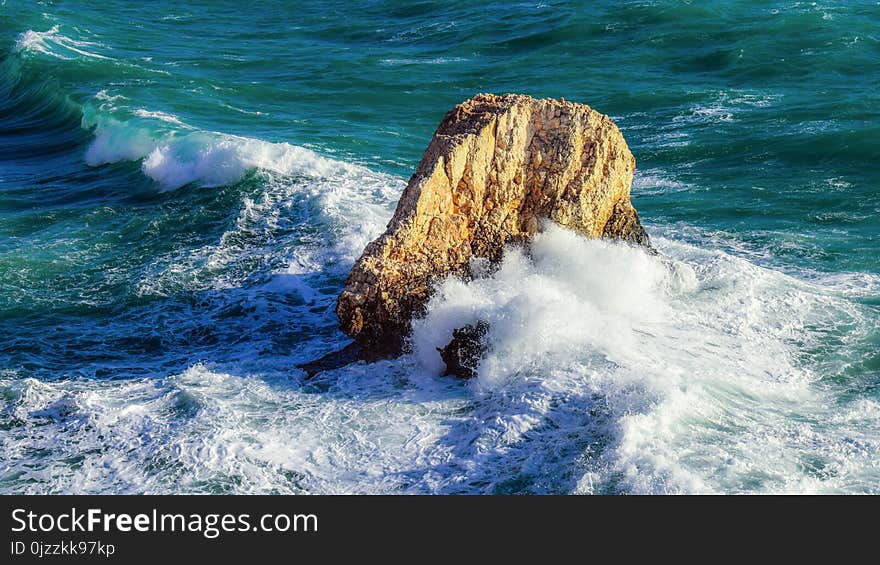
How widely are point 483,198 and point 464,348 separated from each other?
2.09 metres

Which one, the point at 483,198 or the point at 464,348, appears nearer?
the point at 464,348

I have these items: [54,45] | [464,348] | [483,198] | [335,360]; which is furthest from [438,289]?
[54,45]

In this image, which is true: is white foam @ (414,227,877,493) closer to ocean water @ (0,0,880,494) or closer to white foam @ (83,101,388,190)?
ocean water @ (0,0,880,494)

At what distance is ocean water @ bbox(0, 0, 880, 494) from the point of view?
459 inches

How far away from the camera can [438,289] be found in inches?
539

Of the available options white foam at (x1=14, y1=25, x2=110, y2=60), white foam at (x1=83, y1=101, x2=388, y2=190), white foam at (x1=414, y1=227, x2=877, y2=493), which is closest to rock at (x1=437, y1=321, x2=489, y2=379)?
white foam at (x1=414, y1=227, x2=877, y2=493)

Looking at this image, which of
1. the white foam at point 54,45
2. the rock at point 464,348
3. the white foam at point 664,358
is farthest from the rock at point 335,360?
the white foam at point 54,45

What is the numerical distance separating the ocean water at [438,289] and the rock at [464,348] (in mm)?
149

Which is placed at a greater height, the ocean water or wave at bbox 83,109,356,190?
wave at bbox 83,109,356,190

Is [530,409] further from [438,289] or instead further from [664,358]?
[438,289]

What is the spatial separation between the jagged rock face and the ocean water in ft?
1.19

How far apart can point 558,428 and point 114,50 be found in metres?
26.2

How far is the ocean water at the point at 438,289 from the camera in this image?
38.2 ft

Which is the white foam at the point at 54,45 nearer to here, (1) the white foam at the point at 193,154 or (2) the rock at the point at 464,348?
(1) the white foam at the point at 193,154
